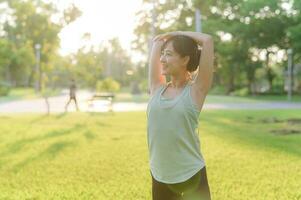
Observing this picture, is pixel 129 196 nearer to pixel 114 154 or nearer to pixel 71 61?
pixel 114 154

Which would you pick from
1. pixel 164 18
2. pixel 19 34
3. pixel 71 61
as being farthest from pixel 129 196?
pixel 19 34

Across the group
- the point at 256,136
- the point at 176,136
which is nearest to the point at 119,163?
the point at 256,136

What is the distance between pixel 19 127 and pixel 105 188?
349 inches

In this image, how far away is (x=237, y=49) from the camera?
156ft

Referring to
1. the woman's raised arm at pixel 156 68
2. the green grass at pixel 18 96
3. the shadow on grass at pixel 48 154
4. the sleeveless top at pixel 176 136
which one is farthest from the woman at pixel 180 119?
the green grass at pixel 18 96

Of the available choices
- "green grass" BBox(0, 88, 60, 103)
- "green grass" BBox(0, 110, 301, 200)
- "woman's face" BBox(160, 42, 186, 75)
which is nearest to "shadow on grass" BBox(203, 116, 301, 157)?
"green grass" BBox(0, 110, 301, 200)

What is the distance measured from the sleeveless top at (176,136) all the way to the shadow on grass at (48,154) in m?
5.62

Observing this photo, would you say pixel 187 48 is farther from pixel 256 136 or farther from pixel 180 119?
pixel 256 136

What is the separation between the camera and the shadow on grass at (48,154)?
8.16m

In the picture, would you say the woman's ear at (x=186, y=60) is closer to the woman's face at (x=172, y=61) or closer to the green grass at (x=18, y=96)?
the woman's face at (x=172, y=61)

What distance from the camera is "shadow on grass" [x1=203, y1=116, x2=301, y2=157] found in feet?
34.5

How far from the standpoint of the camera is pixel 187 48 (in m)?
2.67

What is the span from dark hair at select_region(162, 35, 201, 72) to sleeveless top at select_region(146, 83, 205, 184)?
17 cm

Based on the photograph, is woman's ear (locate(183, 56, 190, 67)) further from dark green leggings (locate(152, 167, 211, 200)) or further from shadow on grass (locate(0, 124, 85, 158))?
shadow on grass (locate(0, 124, 85, 158))
